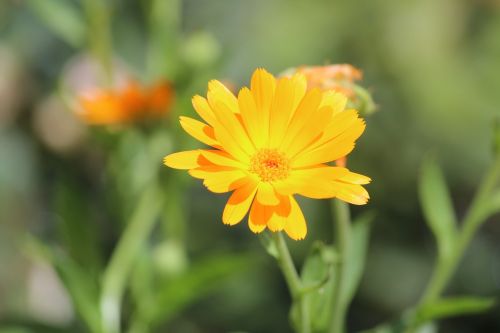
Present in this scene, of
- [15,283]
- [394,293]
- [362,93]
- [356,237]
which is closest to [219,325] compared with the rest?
[394,293]

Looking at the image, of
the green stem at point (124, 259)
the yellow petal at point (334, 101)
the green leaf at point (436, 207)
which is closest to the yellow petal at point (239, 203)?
the yellow petal at point (334, 101)

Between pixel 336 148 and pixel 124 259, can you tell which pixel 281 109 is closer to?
pixel 336 148

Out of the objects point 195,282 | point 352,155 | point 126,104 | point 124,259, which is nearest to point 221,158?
point 195,282

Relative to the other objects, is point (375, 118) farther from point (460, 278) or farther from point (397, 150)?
point (460, 278)

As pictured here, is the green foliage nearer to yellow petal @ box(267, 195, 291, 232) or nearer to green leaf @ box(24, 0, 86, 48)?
yellow petal @ box(267, 195, 291, 232)

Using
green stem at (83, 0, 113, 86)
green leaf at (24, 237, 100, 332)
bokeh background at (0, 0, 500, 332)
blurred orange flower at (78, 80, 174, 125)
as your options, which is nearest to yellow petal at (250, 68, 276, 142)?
green leaf at (24, 237, 100, 332)

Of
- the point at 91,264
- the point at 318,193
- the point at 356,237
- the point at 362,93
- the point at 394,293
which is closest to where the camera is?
the point at 318,193
